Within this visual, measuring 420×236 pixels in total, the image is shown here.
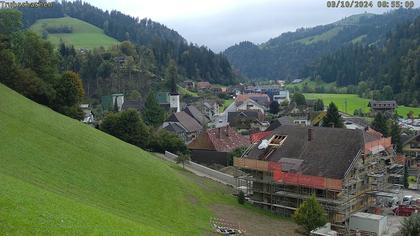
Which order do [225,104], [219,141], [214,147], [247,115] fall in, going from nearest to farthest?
[214,147] → [219,141] → [247,115] → [225,104]

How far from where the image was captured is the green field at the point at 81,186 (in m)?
21.8

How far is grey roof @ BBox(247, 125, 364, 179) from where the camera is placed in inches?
1778

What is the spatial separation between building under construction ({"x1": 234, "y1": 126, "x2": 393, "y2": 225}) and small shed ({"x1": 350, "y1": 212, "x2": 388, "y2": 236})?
0.88m

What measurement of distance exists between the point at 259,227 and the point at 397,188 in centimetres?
2529

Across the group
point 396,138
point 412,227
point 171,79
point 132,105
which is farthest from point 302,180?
point 171,79

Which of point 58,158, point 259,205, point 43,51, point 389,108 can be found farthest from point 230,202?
point 389,108

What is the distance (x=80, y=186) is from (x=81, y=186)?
13 centimetres

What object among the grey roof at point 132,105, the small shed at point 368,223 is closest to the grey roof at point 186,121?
the grey roof at point 132,105

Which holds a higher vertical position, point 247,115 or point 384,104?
point 384,104

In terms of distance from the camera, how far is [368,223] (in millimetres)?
42750

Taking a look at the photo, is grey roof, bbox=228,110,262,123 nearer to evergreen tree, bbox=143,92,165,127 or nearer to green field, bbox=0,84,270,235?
evergreen tree, bbox=143,92,165,127

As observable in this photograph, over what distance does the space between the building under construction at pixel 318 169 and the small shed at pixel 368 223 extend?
88 cm

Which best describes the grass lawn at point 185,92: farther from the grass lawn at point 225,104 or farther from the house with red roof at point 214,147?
the house with red roof at point 214,147

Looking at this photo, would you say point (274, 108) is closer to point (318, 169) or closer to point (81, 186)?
point (318, 169)
